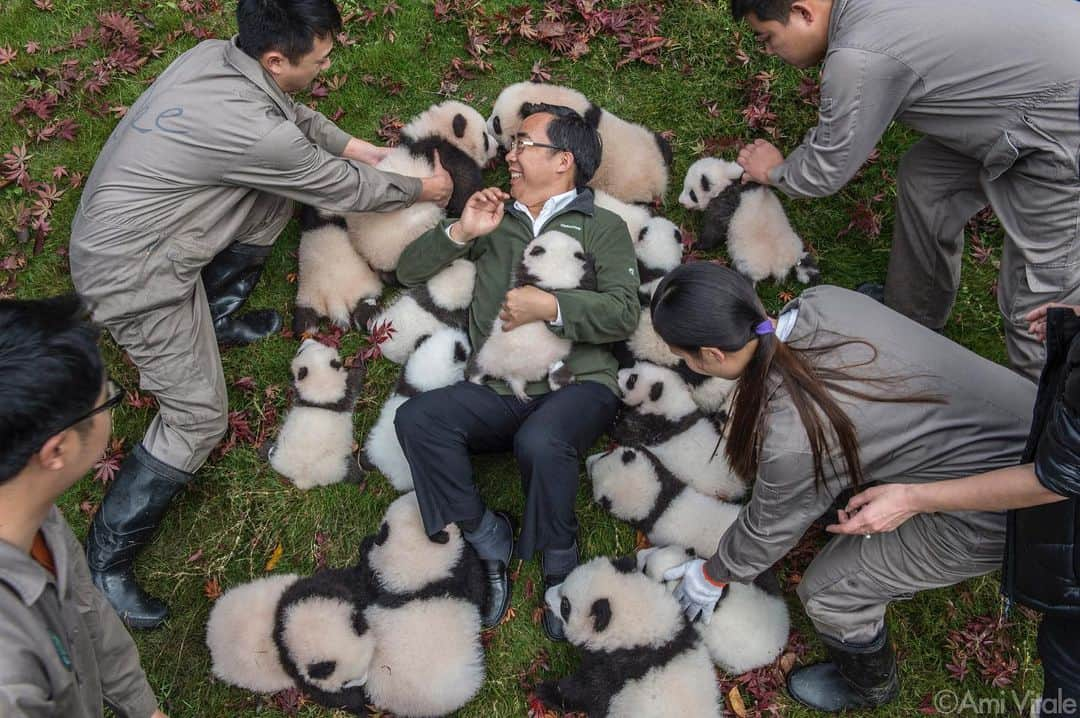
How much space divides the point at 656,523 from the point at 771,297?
172 centimetres

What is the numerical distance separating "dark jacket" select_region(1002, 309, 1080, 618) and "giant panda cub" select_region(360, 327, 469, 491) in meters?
2.96

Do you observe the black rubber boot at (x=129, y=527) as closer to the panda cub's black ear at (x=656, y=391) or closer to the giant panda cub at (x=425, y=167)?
the giant panda cub at (x=425, y=167)

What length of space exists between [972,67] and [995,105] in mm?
212

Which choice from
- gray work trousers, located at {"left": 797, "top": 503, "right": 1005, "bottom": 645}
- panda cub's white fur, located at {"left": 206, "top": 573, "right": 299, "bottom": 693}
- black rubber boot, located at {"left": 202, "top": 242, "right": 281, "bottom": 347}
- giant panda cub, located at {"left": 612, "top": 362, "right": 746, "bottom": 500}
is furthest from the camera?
black rubber boot, located at {"left": 202, "top": 242, "right": 281, "bottom": 347}

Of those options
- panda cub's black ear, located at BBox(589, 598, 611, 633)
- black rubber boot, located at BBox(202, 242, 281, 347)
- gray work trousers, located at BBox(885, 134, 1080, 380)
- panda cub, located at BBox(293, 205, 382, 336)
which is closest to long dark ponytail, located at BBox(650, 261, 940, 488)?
gray work trousers, located at BBox(885, 134, 1080, 380)

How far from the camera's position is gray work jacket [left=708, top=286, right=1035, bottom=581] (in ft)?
10.5

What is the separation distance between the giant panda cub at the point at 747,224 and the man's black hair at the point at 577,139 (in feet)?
2.31

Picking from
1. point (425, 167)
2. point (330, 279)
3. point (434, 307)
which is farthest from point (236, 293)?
point (425, 167)

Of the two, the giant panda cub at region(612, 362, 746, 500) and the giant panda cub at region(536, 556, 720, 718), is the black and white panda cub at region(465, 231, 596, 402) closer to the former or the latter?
the giant panda cub at region(612, 362, 746, 500)

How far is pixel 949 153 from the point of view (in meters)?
4.22

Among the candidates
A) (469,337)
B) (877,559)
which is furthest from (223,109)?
(877,559)

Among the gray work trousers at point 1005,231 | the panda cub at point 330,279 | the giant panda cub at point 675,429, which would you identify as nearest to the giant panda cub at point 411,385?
the panda cub at point 330,279

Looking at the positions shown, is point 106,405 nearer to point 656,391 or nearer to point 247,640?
point 247,640

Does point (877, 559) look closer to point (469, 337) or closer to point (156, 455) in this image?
point (469, 337)
